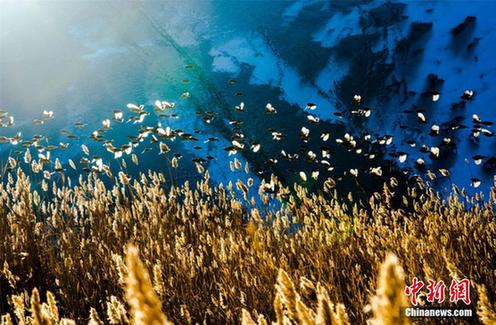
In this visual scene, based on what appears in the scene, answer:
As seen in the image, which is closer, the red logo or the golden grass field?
the red logo

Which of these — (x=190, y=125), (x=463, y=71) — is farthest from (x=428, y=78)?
(x=190, y=125)

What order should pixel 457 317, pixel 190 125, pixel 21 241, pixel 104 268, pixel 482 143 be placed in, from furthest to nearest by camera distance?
pixel 190 125 < pixel 482 143 < pixel 21 241 < pixel 104 268 < pixel 457 317

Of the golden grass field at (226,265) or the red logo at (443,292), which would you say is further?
the golden grass field at (226,265)

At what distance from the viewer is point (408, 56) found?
1345 centimetres

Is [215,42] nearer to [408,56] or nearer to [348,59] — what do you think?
[348,59]

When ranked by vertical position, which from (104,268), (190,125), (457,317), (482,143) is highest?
(190,125)

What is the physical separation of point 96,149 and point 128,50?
5.24 metres


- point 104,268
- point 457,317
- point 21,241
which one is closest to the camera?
point 457,317

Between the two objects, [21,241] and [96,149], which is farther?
[96,149]

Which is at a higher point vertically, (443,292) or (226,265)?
(226,265)

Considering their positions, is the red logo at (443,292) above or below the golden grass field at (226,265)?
below

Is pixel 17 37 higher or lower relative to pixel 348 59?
higher

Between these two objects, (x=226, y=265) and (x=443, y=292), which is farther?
(x=226, y=265)

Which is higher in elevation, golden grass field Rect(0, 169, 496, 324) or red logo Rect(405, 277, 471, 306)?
golden grass field Rect(0, 169, 496, 324)
